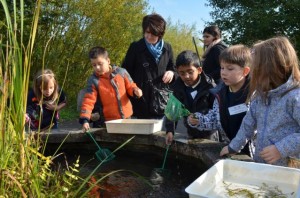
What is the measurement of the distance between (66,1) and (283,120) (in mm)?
7235

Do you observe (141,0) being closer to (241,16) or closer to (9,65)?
(241,16)

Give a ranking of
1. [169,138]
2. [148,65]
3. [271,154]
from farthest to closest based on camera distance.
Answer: [148,65] < [169,138] < [271,154]

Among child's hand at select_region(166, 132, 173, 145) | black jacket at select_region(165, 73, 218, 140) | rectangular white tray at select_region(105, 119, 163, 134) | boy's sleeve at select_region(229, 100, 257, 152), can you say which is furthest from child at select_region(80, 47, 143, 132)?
boy's sleeve at select_region(229, 100, 257, 152)

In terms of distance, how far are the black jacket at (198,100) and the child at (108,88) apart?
0.61 meters

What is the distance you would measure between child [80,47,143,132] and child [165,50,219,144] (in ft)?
2.10

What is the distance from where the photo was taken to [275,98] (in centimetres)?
214

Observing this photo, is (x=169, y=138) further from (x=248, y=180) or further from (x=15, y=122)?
(x=15, y=122)

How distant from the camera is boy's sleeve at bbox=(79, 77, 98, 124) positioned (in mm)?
3420

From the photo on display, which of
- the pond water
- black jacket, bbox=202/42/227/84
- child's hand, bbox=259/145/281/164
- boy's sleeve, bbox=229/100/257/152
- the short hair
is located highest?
black jacket, bbox=202/42/227/84

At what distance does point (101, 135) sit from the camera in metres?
3.42

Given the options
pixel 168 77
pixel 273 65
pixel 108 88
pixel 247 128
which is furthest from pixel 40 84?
pixel 273 65

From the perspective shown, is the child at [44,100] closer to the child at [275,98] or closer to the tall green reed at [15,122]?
the tall green reed at [15,122]

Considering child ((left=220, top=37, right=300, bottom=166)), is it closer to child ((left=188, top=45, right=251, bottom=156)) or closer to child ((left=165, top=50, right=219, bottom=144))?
child ((left=188, top=45, right=251, bottom=156))

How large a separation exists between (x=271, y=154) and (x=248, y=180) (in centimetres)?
24
